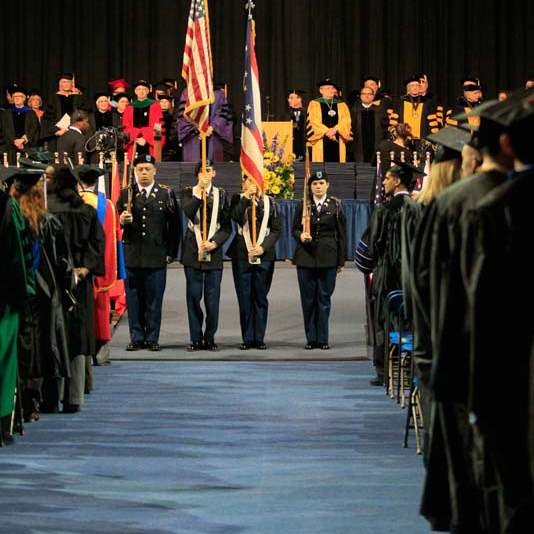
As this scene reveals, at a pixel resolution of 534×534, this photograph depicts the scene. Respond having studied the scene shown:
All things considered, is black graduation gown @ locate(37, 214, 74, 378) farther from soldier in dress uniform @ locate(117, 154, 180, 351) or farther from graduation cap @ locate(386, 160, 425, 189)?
soldier in dress uniform @ locate(117, 154, 180, 351)

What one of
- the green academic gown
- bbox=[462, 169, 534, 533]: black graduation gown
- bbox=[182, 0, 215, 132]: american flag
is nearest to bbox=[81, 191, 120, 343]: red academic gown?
bbox=[182, 0, 215, 132]: american flag

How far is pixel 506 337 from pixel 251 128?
34.1ft

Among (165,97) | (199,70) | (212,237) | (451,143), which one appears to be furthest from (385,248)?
(165,97)

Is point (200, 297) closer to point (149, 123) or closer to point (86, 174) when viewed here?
point (86, 174)

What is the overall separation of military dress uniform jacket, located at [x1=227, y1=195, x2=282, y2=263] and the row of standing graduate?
8.33m

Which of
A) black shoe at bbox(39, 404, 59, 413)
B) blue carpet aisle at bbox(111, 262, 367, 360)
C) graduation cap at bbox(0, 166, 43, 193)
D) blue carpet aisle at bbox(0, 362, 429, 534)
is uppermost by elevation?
graduation cap at bbox(0, 166, 43, 193)

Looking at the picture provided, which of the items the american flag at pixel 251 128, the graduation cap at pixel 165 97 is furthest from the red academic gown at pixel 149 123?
the american flag at pixel 251 128

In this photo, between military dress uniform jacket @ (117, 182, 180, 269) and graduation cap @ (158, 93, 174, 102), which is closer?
military dress uniform jacket @ (117, 182, 180, 269)

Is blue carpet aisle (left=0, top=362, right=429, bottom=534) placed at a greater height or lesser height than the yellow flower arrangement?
lesser

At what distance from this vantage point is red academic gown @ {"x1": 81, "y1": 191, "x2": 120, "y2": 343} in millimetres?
11617

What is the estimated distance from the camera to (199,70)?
586 inches

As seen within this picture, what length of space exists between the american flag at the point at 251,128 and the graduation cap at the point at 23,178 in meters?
5.02

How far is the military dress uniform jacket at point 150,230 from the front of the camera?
44.7 feet

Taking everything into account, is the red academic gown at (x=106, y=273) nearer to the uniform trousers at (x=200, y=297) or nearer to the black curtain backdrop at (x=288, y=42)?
the uniform trousers at (x=200, y=297)
